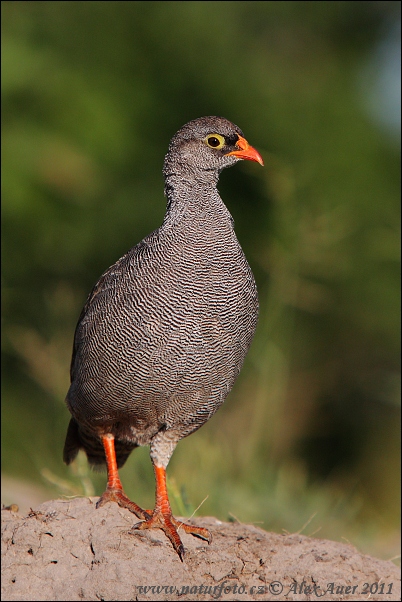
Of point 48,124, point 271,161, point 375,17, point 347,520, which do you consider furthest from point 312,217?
point 375,17

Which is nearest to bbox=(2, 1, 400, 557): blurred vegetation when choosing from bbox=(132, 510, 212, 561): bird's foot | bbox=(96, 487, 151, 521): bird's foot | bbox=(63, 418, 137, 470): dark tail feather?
bbox=(63, 418, 137, 470): dark tail feather

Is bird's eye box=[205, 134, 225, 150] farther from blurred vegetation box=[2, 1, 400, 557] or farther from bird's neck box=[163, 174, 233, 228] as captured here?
blurred vegetation box=[2, 1, 400, 557]

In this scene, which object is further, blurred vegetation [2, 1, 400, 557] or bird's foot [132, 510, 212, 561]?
blurred vegetation [2, 1, 400, 557]

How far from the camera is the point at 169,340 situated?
19.2 ft

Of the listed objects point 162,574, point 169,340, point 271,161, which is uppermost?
point 271,161

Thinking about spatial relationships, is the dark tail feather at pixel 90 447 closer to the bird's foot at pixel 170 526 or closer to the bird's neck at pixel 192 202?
the bird's foot at pixel 170 526

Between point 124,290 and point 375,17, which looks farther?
point 375,17

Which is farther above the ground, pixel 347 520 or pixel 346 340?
pixel 346 340

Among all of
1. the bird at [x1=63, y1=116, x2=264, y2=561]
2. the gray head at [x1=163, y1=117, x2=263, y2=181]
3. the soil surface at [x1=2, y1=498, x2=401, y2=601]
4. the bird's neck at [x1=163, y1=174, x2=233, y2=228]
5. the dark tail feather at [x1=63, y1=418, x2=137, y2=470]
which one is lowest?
the soil surface at [x1=2, y1=498, x2=401, y2=601]

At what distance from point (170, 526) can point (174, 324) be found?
1.47 metres

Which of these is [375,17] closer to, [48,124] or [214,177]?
[48,124]

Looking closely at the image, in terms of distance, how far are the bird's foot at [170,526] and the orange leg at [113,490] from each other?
0.11m

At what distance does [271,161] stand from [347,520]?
17.4ft

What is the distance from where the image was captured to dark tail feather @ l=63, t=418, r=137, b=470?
7.15 m
